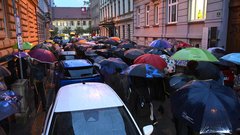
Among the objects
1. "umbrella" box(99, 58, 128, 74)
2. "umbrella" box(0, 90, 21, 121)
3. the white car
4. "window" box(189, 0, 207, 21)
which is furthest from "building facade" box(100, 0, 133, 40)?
the white car

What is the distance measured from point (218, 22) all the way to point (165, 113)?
7600mm

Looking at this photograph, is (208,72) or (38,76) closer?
(208,72)

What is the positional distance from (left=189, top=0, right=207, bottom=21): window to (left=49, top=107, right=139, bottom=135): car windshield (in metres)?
12.9

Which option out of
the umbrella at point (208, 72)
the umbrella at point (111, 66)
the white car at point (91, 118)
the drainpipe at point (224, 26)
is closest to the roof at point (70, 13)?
the drainpipe at point (224, 26)

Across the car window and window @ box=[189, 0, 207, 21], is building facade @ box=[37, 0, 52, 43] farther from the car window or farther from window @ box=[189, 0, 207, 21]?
the car window

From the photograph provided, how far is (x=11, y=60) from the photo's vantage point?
7.82 metres

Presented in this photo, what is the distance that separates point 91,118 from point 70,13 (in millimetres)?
100825

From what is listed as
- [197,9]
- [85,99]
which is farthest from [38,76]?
[197,9]

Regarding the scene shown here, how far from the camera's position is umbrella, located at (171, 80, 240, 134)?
130 inches

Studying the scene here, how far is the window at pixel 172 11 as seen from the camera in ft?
63.2

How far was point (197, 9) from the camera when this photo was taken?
632 inches

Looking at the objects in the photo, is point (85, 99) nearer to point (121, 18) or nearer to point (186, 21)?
point (186, 21)

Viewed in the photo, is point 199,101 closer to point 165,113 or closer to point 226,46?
point 165,113

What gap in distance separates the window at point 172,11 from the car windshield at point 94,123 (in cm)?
1676
